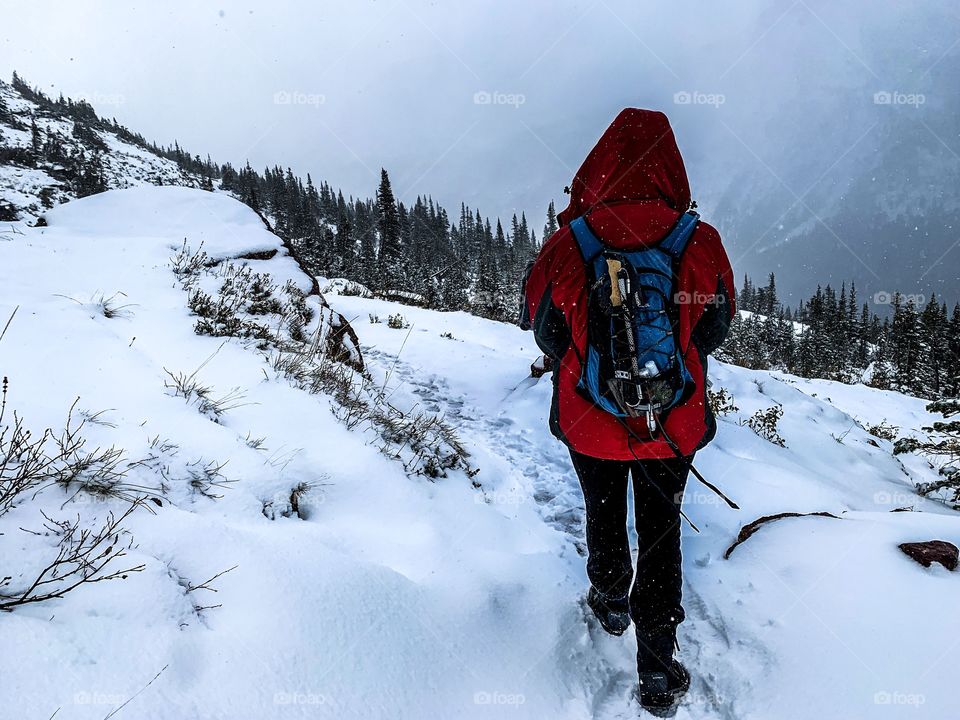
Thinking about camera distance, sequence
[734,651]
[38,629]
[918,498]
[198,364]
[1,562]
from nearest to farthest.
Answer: [38,629]
[1,562]
[734,651]
[198,364]
[918,498]

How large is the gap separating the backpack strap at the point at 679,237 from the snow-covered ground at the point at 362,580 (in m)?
1.99

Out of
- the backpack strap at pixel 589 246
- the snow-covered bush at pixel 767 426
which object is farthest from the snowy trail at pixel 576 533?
the snow-covered bush at pixel 767 426

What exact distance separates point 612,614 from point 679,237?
6.63ft

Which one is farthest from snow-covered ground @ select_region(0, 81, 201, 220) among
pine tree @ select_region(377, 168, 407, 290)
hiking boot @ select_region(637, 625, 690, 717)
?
hiking boot @ select_region(637, 625, 690, 717)

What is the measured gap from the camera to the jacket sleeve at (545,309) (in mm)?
1993

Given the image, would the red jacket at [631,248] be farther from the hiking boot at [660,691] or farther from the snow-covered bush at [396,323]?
the snow-covered bush at [396,323]

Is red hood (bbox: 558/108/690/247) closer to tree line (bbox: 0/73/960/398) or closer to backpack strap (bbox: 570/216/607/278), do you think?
backpack strap (bbox: 570/216/607/278)

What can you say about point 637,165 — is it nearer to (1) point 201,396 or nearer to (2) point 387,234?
(1) point 201,396

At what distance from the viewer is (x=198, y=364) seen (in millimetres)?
3424

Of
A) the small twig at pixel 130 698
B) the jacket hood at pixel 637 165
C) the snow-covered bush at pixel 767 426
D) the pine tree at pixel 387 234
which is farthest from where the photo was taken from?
the pine tree at pixel 387 234

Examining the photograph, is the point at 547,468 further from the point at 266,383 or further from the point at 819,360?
the point at 819,360

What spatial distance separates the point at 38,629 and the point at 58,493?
27.4 inches

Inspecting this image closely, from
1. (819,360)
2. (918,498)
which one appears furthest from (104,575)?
(819,360)

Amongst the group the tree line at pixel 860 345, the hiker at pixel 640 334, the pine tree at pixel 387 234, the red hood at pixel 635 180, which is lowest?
the tree line at pixel 860 345
